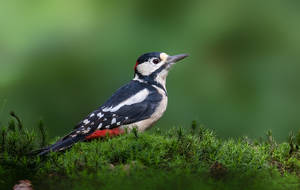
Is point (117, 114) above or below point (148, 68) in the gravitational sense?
below

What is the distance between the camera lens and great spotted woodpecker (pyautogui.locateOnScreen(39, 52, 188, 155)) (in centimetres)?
454

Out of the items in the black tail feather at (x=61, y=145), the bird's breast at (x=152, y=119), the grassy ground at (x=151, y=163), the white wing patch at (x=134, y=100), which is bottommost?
the grassy ground at (x=151, y=163)

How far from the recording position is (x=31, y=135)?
4.13 metres

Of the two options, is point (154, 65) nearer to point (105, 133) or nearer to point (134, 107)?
point (134, 107)

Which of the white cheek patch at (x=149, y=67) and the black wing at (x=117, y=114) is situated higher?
the white cheek patch at (x=149, y=67)

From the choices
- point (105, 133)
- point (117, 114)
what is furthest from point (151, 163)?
point (117, 114)

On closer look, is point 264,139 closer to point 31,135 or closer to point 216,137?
point 216,137

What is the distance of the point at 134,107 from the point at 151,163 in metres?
1.55

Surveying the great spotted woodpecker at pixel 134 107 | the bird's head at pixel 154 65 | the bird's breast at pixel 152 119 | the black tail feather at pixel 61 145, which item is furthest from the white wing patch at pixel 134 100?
the black tail feather at pixel 61 145

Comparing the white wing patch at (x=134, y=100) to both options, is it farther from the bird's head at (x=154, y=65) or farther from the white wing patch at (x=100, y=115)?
the bird's head at (x=154, y=65)

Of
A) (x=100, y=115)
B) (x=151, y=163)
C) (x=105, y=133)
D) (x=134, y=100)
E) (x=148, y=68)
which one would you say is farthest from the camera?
(x=148, y=68)

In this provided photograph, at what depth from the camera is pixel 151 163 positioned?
349 cm

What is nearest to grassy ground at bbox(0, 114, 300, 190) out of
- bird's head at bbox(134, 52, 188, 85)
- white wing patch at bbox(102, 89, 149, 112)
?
white wing patch at bbox(102, 89, 149, 112)

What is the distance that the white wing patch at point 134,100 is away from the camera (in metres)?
4.93
